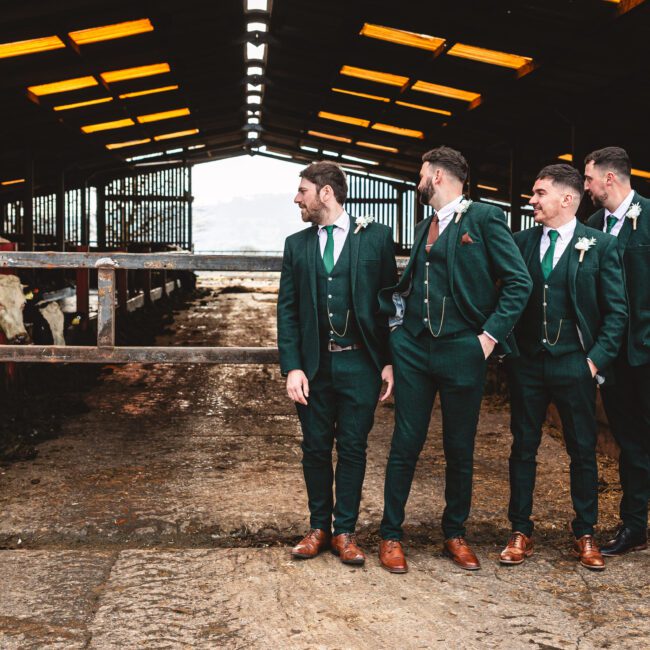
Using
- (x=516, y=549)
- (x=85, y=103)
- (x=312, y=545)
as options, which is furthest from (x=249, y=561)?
(x=85, y=103)

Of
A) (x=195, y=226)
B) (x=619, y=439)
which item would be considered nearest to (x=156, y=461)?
(x=619, y=439)

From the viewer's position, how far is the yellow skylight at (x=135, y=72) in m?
10.4

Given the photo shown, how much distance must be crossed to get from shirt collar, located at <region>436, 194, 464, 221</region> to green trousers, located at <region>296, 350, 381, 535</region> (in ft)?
1.89

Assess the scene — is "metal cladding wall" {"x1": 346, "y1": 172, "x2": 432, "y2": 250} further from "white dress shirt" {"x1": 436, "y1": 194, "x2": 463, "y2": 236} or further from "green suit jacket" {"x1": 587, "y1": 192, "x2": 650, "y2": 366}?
"white dress shirt" {"x1": 436, "y1": 194, "x2": 463, "y2": 236}

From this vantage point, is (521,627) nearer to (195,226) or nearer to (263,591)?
(263,591)

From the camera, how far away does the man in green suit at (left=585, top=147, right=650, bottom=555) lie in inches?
114

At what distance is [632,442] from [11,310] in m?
3.57

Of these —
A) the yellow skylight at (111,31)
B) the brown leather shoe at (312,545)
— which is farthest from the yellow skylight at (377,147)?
the brown leather shoe at (312,545)

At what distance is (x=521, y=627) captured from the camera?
2.35 m

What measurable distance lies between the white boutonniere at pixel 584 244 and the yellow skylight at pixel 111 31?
22.5 feet

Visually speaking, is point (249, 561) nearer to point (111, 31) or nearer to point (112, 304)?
point (112, 304)

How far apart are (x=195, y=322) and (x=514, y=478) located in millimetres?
8255

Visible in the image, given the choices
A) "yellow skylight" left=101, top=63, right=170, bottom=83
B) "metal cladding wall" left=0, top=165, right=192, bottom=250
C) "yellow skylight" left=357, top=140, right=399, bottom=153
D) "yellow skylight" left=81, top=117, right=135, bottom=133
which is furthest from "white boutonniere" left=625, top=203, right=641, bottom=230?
"metal cladding wall" left=0, top=165, right=192, bottom=250

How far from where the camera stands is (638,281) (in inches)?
114
